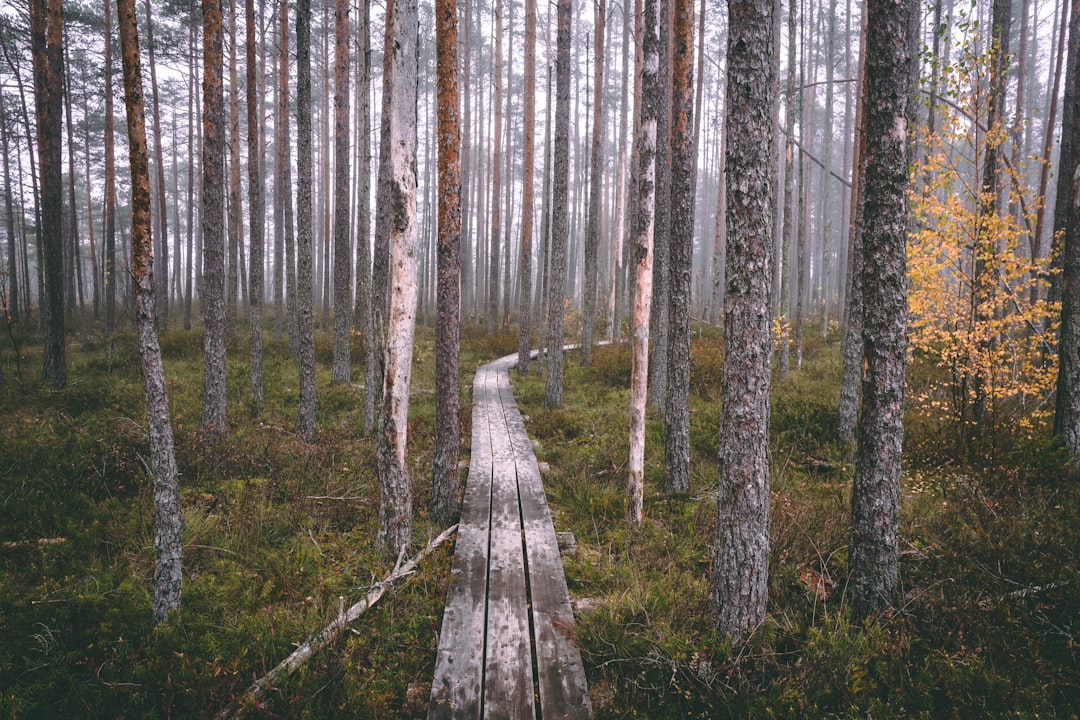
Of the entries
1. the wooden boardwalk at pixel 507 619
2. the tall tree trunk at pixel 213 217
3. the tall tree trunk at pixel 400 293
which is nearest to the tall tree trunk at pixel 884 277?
the wooden boardwalk at pixel 507 619

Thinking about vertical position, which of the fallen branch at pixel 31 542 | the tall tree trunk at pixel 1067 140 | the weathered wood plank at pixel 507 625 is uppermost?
the tall tree trunk at pixel 1067 140

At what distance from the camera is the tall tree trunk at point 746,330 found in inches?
136

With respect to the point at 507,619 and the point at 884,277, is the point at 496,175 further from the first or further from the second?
the point at 507,619

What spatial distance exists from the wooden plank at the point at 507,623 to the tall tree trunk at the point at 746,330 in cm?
146

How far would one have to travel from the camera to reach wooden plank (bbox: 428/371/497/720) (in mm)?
3090

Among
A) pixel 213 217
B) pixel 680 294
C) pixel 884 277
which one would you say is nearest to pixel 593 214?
pixel 680 294

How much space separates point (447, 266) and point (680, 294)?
303cm

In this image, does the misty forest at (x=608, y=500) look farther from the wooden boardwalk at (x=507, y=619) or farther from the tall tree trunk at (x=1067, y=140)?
the tall tree trunk at (x=1067, y=140)

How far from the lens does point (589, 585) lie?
15.2ft

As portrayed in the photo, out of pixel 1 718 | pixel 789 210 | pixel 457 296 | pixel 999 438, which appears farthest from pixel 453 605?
pixel 789 210

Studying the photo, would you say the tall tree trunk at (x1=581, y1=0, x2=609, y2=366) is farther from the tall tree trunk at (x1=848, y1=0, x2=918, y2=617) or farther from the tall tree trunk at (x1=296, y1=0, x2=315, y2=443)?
the tall tree trunk at (x1=848, y1=0, x2=918, y2=617)

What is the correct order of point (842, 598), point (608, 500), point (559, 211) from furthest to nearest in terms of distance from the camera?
1. point (559, 211)
2. point (608, 500)
3. point (842, 598)

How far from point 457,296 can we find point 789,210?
40.5 feet

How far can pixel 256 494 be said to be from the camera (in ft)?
20.7
